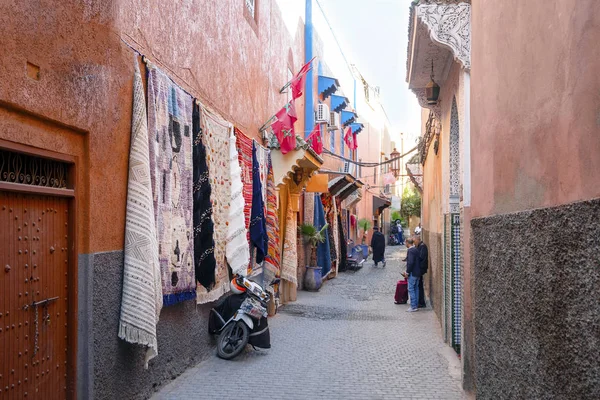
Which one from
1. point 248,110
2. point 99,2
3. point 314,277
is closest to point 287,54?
point 248,110

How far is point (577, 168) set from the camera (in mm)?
2760

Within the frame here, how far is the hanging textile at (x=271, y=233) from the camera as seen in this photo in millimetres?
11570

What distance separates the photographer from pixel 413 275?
1336 centimetres

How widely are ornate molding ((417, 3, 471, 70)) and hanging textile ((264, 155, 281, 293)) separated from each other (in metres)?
5.15

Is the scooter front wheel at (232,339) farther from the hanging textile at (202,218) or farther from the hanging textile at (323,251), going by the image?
the hanging textile at (323,251)

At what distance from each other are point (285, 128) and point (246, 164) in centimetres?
217

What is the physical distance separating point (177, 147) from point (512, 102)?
391 cm

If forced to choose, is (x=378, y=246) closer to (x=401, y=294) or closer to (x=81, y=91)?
(x=401, y=294)

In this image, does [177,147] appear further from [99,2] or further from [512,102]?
[512,102]

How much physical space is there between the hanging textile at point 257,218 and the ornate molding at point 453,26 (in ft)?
13.8

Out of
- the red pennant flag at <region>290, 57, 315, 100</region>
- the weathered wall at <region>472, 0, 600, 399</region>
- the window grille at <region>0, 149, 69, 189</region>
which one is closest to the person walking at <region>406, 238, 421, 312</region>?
the red pennant flag at <region>290, 57, 315, 100</region>

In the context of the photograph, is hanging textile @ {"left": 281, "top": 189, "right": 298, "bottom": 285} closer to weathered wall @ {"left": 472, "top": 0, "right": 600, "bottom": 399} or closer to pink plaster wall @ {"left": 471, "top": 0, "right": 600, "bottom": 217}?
pink plaster wall @ {"left": 471, "top": 0, "right": 600, "bottom": 217}

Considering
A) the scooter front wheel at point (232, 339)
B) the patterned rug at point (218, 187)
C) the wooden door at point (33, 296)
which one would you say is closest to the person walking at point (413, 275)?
the patterned rug at point (218, 187)

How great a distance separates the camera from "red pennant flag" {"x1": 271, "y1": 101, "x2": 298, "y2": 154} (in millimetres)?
11789
